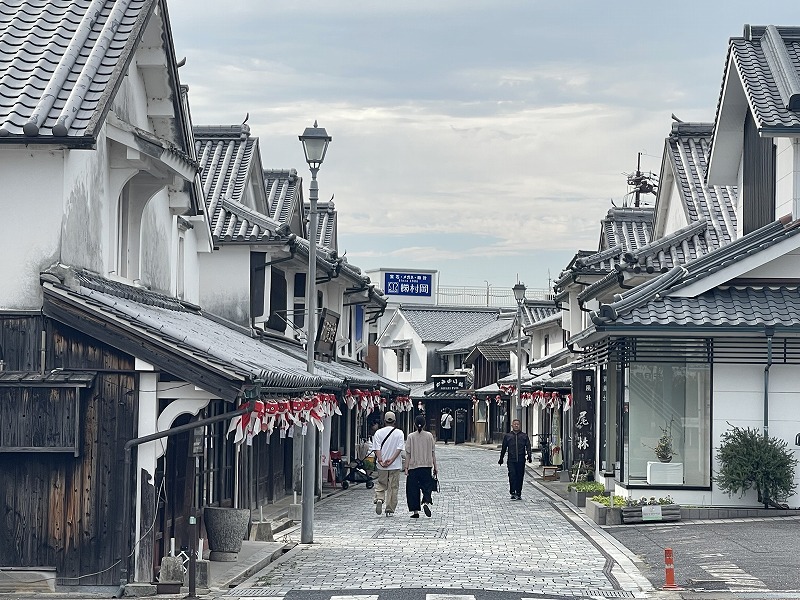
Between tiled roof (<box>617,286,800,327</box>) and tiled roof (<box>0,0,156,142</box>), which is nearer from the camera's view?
tiled roof (<box>0,0,156,142</box>)

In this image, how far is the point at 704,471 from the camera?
2306cm

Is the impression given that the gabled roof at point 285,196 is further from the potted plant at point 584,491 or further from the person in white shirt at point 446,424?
the person in white shirt at point 446,424

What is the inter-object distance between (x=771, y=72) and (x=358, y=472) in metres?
17.1

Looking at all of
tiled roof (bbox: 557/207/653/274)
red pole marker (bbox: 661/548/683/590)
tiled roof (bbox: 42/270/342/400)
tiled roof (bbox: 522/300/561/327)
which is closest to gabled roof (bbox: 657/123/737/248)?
tiled roof (bbox: 557/207/653/274)

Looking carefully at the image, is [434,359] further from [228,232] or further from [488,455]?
[228,232]

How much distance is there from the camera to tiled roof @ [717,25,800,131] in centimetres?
2277

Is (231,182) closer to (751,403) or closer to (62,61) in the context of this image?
(751,403)

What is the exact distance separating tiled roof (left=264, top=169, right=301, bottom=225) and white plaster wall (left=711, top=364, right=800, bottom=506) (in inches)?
540

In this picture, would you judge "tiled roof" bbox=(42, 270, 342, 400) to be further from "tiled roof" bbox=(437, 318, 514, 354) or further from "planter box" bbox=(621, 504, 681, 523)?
"tiled roof" bbox=(437, 318, 514, 354)

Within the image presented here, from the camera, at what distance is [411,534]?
20688 mm

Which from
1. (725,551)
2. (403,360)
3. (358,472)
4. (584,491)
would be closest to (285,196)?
(358,472)

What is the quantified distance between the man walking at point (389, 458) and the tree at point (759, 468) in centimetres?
596

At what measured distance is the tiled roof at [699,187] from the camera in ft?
101

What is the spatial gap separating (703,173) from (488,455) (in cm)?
3015
